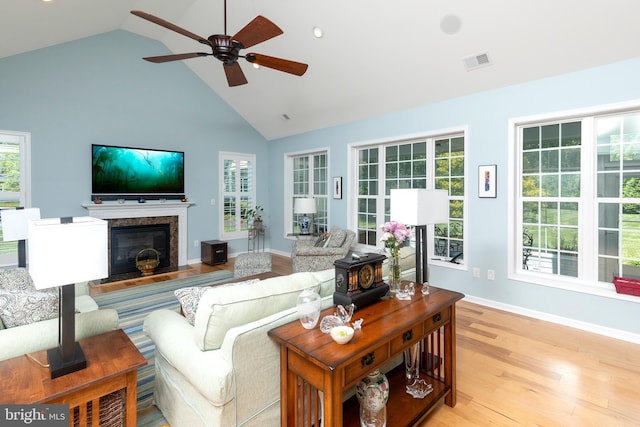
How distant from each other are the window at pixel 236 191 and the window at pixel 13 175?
303 centimetres

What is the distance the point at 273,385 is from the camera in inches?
65.6

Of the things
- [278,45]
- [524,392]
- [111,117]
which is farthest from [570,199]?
[111,117]

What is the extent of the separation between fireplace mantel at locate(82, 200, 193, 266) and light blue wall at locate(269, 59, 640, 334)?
12.9ft

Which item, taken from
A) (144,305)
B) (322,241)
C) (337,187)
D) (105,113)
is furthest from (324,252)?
(105,113)

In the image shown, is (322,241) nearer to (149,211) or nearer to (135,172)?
(149,211)

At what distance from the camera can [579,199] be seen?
11.4ft

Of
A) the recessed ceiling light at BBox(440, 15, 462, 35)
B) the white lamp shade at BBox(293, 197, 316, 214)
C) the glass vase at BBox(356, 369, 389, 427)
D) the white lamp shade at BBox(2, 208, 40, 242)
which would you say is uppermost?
the recessed ceiling light at BBox(440, 15, 462, 35)

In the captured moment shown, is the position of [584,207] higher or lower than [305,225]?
higher

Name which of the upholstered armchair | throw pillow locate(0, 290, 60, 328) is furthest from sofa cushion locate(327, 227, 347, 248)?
throw pillow locate(0, 290, 60, 328)

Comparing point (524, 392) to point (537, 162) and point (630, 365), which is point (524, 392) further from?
point (537, 162)

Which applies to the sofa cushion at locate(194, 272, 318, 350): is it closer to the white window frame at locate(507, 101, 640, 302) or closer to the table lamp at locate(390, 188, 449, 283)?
the table lamp at locate(390, 188, 449, 283)

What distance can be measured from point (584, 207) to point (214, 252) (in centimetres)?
557

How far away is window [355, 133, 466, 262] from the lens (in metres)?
4.41

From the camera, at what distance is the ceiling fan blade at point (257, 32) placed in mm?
2385
